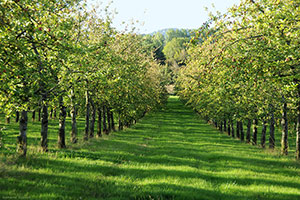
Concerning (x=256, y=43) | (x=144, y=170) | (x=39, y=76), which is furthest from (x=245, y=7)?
(x=39, y=76)

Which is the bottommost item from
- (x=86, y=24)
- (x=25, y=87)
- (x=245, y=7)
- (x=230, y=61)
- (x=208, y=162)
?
(x=208, y=162)

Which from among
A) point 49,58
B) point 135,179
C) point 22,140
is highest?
point 49,58

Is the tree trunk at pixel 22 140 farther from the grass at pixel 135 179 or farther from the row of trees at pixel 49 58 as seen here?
the grass at pixel 135 179

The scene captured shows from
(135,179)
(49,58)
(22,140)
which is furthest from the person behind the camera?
(22,140)

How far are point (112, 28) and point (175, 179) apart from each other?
17.6 meters

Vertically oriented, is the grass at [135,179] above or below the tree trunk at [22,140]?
below

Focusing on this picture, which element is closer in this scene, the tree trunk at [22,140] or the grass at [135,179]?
the grass at [135,179]

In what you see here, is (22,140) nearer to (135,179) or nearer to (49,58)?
(49,58)

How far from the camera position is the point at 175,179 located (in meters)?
11.1

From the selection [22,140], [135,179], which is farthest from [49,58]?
[135,179]

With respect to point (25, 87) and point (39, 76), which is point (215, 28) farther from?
point (25, 87)

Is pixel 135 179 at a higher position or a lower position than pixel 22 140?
lower

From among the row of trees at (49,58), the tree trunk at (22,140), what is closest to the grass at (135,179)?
the tree trunk at (22,140)

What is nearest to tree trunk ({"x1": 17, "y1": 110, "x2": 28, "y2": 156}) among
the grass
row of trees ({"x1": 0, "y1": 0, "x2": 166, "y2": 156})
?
row of trees ({"x1": 0, "y1": 0, "x2": 166, "y2": 156})
